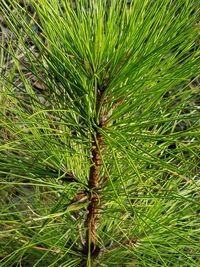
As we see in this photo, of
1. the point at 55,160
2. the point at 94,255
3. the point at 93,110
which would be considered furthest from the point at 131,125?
the point at 94,255

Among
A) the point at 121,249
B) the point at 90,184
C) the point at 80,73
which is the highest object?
the point at 80,73

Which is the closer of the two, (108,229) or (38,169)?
(38,169)

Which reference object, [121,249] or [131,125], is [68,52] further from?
[121,249]

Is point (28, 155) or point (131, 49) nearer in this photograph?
point (131, 49)

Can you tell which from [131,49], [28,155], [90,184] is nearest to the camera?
[131,49]

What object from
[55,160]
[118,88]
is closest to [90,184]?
[55,160]

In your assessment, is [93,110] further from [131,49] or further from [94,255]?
[94,255]

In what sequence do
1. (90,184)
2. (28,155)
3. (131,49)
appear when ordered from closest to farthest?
(131,49)
(90,184)
(28,155)

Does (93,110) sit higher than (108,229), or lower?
higher

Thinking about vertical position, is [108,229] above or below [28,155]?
Answer: below
